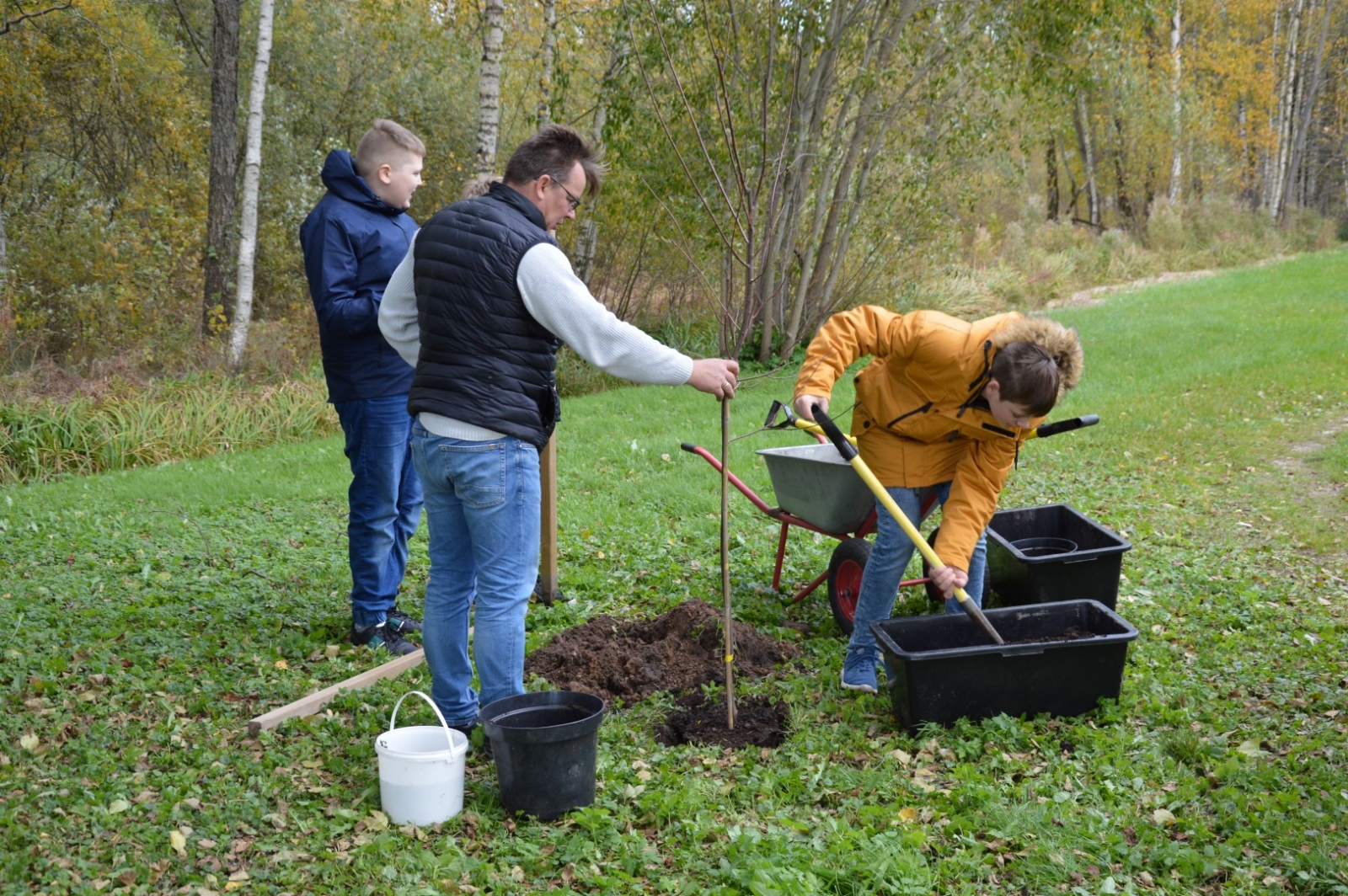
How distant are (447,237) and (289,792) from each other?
169 centimetres

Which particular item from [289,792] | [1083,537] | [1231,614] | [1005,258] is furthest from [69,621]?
[1005,258]

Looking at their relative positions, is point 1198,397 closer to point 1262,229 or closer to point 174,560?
A: point 174,560

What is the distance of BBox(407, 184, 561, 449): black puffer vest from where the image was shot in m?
2.86

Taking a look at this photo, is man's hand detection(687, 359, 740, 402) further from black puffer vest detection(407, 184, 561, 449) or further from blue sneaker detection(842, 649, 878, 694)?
blue sneaker detection(842, 649, 878, 694)

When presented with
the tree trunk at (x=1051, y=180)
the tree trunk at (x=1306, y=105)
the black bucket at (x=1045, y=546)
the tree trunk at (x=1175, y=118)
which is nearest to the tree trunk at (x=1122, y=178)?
the tree trunk at (x=1175, y=118)

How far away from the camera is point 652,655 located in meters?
4.18

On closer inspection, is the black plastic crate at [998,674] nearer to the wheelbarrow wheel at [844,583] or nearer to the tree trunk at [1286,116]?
the wheelbarrow wheel at [844,583]

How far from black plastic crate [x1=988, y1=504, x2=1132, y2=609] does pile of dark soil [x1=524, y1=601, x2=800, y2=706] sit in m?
1.01

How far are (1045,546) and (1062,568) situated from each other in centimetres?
47

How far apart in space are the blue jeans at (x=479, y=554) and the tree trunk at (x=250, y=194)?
8387mm

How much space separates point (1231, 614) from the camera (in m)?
4.68

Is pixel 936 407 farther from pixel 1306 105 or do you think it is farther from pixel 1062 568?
pixel 1306 105

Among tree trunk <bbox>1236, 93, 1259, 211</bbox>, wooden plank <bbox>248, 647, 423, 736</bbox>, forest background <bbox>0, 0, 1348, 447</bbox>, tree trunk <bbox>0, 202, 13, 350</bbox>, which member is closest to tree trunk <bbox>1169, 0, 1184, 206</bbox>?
tree trunk <bbox>1236, 93, 1259, 211</bbox>

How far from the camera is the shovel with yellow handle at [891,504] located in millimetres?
3422
